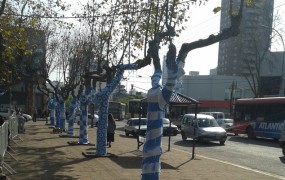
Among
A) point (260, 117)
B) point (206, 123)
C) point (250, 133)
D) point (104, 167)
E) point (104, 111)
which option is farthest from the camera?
point (250, 133)

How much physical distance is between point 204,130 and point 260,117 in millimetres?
6316

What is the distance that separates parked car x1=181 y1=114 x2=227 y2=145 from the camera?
87.3 ft

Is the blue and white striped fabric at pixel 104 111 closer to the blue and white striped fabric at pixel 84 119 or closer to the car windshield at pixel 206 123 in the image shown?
the blue and white striped fabric at pixel 84 119

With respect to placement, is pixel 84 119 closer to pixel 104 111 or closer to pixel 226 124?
pixel 104 111

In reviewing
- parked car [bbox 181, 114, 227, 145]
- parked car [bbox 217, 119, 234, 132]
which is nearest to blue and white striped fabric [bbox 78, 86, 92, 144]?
parked car [bbox 181, 114, 227, 145]

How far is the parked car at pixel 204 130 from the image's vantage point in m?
26.6

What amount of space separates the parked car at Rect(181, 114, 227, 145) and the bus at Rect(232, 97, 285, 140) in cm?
404

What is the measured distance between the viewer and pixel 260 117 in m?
31.3

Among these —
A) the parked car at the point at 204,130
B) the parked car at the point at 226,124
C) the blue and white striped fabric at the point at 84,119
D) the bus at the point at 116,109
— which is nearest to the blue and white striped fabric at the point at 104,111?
the blue and white striped fabric at the point at 84,119

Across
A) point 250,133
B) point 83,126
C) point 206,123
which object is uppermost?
point 206,123

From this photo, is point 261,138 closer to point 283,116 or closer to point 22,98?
point 283,116

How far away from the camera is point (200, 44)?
9.95 meters

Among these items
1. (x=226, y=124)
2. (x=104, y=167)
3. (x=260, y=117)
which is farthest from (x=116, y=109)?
(x=104, y=167)

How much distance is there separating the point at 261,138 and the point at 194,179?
21.7m
